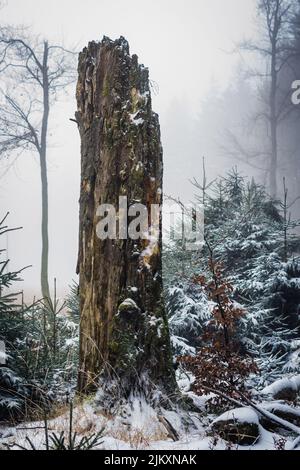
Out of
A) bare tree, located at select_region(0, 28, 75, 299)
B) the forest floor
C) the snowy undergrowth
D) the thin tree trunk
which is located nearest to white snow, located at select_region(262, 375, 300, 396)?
the snowy undergrowth

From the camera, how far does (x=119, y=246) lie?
388 centimetres

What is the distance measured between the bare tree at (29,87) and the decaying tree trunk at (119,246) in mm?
11399

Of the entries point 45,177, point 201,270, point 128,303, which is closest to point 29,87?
point 45,177

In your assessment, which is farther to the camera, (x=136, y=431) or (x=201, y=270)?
(x=201, y=270)

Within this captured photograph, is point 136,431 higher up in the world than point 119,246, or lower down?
lower down

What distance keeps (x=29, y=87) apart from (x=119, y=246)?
15333mm

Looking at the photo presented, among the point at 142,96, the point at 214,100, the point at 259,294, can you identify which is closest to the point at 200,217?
the point at 259,294

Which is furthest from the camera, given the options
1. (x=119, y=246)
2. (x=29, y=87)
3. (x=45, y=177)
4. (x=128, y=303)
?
(x=29, y=87)

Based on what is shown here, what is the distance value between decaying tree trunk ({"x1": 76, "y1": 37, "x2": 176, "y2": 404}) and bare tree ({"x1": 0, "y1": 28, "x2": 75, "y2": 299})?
449 inches

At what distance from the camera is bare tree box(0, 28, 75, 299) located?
15570 millimetres

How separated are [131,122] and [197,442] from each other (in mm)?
3158

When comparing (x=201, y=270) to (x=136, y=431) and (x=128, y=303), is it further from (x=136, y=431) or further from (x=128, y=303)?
(x=136, y=431)

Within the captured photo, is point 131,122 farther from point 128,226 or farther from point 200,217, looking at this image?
point 200,217

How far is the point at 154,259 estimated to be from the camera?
3.93 m
